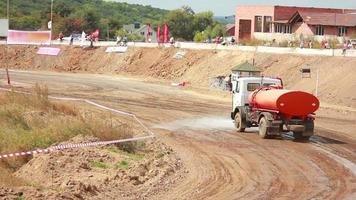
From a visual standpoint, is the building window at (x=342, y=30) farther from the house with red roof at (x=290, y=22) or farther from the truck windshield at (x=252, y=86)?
the truck windshield at (x=252, y=86)

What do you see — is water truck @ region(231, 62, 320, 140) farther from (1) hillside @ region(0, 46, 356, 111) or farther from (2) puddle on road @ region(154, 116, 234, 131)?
(1) hillside @ region(0, 46, 356, 111)

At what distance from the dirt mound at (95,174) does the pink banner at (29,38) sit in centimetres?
5814

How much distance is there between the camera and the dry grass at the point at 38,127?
17328 mm

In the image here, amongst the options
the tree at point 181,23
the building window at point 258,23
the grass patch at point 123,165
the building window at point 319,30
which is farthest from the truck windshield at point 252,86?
the tree at point 181,23

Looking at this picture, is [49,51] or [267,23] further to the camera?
[267,23]

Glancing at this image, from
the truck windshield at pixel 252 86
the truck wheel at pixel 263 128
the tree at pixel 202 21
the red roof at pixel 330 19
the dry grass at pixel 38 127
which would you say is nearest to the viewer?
the dry grass at pixel 38 127

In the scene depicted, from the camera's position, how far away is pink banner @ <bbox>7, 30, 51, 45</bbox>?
74.1m

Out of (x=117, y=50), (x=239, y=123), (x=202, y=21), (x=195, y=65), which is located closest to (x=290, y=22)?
(x=117, y=50)

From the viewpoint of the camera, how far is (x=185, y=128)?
2627cm

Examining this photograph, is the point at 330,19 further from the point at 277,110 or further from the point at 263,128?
the point at 277,110

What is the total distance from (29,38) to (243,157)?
194ft

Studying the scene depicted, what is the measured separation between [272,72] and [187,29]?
259ft

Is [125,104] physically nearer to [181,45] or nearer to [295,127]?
[295,127]

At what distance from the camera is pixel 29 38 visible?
7412 centimetres
